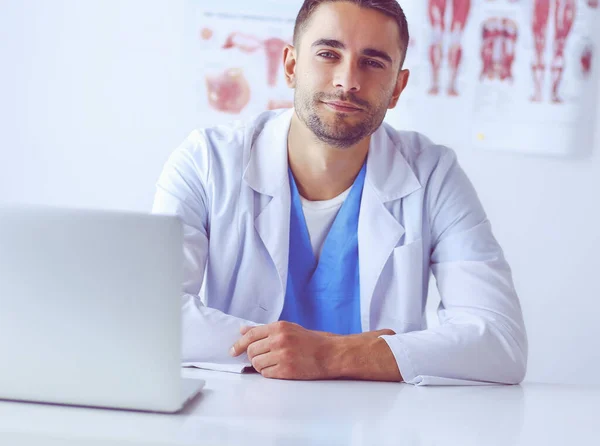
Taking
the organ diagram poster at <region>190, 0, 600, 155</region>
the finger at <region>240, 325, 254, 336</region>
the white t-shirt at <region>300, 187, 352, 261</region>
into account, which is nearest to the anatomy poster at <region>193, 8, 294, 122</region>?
the organ diagram poster at <region>190, 0, 600, 155</region>

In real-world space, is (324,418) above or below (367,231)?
below

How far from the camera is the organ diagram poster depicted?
2820 mm

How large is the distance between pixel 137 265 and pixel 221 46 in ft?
6.71

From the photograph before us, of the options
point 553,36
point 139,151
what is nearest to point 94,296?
point 139,151

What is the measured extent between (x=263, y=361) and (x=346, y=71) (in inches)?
27.5

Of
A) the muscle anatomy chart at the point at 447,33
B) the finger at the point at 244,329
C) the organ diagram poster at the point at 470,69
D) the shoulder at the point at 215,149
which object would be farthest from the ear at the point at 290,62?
the muscle anatomy chart at the point at 447,33

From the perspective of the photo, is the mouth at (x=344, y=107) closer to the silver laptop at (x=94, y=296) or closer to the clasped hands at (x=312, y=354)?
the clasped hands at (x=312, y=354)

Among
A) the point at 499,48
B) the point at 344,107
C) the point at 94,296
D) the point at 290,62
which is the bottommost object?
the point at 94,296

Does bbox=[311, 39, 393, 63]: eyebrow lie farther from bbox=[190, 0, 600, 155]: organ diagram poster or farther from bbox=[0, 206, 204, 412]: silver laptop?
bbox=[190, 0, 600, 155]: organ diagram poster

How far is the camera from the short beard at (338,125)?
1.73 m

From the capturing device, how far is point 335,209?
1.80 metres

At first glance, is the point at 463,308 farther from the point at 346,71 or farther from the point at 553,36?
the point at 553,36

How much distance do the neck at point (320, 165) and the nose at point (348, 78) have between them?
15cm

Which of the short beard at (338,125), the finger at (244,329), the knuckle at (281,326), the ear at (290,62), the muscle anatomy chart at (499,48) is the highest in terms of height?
the muscle anatomy chart at (499,48)
